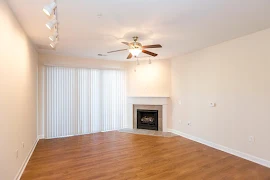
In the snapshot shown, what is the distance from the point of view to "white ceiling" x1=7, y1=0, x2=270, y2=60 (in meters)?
2.19

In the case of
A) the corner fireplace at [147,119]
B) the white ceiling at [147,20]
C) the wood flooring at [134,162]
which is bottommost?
the wood flooring at [134,162]

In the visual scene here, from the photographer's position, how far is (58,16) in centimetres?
250

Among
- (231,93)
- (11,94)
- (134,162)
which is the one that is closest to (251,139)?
(231,93)

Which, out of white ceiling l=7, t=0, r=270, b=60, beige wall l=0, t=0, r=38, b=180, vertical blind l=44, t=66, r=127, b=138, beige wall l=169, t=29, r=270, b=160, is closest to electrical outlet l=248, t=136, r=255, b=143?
beige wall l=169, t=29, r=270, b=160

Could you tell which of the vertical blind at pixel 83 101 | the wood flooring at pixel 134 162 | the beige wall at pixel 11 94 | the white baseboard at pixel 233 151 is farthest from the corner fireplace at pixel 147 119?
the beige wall at pixel 11 94

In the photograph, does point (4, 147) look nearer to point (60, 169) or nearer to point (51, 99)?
point (60, 169)

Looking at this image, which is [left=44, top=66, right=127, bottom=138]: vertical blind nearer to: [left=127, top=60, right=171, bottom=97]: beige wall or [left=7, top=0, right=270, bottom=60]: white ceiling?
[left=127, top=60, right=171, bottom=97]: beige wall

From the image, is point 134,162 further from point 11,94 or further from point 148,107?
point 148,107

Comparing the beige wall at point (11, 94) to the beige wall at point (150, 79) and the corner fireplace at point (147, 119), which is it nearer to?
the beige wall at point (150, 79)

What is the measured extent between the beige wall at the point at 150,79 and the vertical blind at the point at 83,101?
0.35 metres

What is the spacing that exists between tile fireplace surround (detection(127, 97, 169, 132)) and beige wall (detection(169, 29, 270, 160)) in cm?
64

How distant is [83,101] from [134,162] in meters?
3.00

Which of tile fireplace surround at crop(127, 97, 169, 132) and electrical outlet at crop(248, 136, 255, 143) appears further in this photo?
tile fireplace surround at crop(127, 97, 169, 132)

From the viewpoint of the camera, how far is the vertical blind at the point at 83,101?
198 inches
